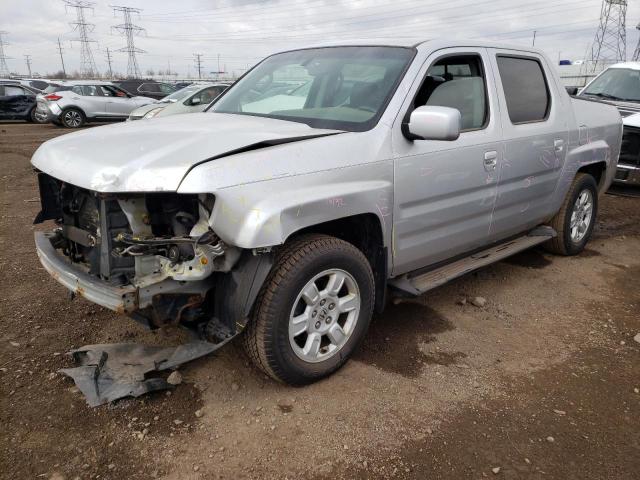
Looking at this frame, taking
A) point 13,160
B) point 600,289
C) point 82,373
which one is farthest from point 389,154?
point 13,160

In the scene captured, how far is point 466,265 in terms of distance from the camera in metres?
3.92

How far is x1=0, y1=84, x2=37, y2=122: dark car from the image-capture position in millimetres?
18219

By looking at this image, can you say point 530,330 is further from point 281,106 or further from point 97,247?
point 97,247

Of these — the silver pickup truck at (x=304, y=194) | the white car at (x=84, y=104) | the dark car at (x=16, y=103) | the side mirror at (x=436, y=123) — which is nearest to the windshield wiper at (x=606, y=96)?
the silver pickup truck at (x=304, y=194)

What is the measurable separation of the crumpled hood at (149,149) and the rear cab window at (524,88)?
5.74 ft

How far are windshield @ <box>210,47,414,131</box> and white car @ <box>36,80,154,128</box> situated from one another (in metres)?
15.1

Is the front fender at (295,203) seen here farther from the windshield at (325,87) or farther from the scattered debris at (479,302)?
the scattered debris at (479,302)

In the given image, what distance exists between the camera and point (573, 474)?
2430mm

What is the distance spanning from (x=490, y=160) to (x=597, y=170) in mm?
2338

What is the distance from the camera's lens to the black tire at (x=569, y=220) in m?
4.96

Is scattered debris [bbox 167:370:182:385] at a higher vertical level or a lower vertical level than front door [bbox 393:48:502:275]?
lower

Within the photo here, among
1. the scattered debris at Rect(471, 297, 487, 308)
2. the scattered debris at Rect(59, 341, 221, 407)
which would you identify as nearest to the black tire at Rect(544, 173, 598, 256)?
the scattered debris at Rect(471, 297, 487, 308)

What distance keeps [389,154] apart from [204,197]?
1114 millimetres

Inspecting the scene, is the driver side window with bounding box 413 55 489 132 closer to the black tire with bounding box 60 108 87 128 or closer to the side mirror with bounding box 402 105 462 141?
the side mirror with bounding box 402 105 462 141
